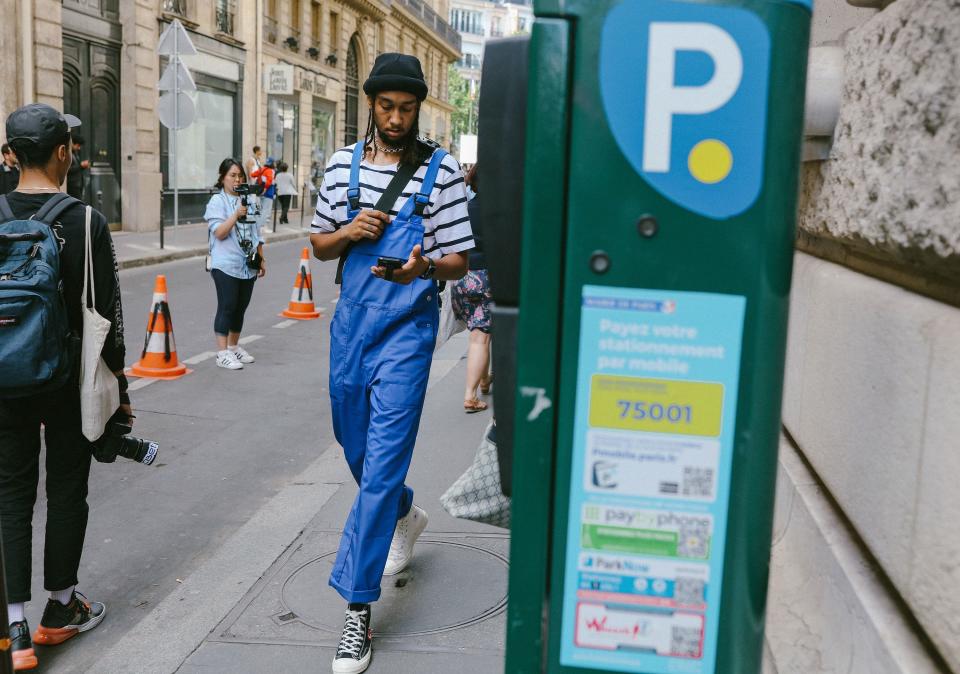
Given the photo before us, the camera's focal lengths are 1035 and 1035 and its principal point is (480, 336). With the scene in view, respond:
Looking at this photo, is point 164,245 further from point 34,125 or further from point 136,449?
point 34,125

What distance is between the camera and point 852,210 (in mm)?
2240

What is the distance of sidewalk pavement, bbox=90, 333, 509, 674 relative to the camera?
3.46m

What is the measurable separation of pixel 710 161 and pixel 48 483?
301 cm

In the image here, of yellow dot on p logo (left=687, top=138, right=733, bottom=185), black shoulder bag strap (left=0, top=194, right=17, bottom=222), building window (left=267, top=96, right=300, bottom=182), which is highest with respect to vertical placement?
building window (left=267, top=96, right=300, bottom=182)

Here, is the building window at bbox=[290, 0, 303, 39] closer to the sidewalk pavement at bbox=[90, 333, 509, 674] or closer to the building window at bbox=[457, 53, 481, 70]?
the sidewalk pavement at bbox=[90, 333, 509, 674]

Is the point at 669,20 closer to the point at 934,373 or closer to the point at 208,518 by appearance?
the point at 934,373

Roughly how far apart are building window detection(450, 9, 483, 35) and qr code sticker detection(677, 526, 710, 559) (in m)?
124

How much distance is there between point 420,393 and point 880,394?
1.88 meters

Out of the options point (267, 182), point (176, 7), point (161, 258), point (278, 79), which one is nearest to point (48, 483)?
point (161, 258)

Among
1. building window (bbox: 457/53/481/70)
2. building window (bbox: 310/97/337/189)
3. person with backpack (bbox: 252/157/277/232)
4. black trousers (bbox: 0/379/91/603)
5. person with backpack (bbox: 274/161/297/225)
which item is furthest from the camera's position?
building window (bbox: 457/53/481/70)

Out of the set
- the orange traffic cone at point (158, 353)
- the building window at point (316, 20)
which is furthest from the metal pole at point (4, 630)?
the building window at point (316, 20)

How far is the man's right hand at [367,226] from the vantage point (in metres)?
3.50

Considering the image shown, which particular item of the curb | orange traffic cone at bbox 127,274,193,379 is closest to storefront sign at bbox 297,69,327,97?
the curb

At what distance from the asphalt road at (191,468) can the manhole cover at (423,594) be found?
606 mm
